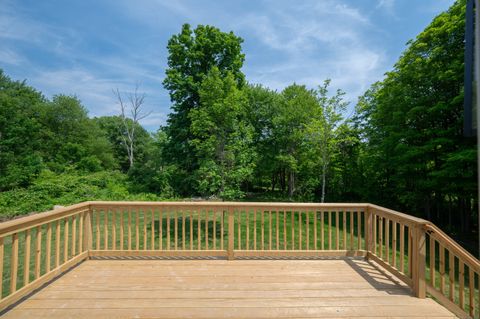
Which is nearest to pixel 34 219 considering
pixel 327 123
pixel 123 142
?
pixel 327 123

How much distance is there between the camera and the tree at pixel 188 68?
12.7 metres

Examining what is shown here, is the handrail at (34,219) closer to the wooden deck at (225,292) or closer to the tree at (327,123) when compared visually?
the wooden deck at (225,292)

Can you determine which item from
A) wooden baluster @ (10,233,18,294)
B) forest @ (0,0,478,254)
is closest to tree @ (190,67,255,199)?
forest @ (0,0,478,254)

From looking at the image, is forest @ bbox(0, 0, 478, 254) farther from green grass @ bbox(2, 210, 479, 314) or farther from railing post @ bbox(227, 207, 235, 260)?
railing post @ bbox(227, 207, 235, 260)

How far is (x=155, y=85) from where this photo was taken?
1421 cm

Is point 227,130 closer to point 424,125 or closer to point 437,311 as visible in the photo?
point 437,311

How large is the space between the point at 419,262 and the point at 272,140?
45.5 feet

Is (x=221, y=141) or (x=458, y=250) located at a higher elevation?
(x=221, y=141)

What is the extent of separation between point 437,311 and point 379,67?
11503 mm

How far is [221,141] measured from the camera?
19.5 ft

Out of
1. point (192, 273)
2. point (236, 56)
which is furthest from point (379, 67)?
point (192, 273)

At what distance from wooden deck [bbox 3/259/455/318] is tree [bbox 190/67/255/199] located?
242cm

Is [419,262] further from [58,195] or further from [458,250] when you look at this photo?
[58,195]

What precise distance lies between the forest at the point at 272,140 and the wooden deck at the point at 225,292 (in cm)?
262
